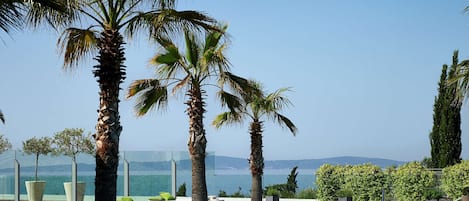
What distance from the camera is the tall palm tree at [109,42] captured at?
13.0m

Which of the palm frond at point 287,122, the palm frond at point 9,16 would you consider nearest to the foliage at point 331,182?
the palm frond at point 287,122

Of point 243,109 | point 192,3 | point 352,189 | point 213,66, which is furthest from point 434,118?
point 192,3

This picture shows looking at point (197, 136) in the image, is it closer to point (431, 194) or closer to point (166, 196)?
point (166, 196)

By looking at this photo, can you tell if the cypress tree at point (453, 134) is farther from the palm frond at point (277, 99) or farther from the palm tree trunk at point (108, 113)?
the palm tree trunk at point (108, 113)

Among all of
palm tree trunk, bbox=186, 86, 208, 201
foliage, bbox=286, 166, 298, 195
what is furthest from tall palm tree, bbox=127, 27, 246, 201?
foliage, bbox=286, 166, 298, 195

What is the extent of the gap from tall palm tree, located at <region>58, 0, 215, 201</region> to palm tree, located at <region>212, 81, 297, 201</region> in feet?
26.5

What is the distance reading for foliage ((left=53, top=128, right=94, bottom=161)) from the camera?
23.4 meters

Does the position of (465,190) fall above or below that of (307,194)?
above

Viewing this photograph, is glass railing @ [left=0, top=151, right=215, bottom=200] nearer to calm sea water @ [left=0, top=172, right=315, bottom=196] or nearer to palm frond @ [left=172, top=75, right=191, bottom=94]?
calm sea water @ [left=0, top=172, right=315, bottom=196]

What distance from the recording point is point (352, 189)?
21.6 meters

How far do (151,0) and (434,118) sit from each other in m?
17.3

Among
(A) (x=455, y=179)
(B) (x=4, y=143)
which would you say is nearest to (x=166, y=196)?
(B) (x=4, y=143)

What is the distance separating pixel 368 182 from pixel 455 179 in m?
2.39

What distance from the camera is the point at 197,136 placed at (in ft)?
60.4
